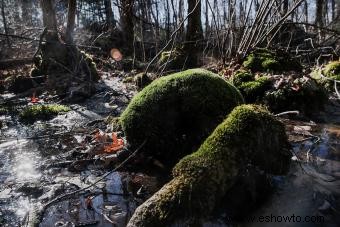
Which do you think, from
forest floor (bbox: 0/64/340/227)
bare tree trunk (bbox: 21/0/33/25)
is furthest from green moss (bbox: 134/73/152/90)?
bare tree trunk (bbox: 21/0/33/25)

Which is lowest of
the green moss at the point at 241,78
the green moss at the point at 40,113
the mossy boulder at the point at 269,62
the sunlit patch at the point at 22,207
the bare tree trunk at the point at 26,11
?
the sunlit patch at the point at 22,207

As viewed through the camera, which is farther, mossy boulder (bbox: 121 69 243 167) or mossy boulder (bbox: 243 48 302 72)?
mossy boulder (bbox: 243 48 302 72)

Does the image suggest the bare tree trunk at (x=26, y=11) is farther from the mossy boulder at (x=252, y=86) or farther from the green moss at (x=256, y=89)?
the green moss at (x=256, y=89)

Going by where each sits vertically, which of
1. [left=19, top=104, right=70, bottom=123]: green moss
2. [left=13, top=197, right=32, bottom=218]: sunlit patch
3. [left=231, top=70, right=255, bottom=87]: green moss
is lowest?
[left=13, top=197, right=32, bottom=218]: sunlit patch

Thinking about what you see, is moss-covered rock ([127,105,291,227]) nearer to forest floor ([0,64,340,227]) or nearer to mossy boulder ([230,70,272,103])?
forest floor ([0,64,340,227])

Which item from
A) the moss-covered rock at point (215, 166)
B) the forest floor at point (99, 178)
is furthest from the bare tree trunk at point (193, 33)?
the moss-covered rock at point (215, 166)

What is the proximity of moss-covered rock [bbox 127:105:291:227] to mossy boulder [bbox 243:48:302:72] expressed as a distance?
432cm

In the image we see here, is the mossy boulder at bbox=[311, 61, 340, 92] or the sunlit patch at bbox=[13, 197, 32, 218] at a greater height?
the mossy boulder at bbox=[311, 61, 340, 92]

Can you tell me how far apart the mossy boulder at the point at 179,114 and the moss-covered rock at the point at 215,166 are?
95cm

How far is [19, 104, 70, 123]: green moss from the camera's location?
8413 mm

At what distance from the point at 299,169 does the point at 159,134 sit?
1.76 meters

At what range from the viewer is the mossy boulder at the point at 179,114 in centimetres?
488

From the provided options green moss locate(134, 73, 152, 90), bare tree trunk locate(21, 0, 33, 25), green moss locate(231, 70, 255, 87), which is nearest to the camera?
green moss locate(231, 70, 255, 87)

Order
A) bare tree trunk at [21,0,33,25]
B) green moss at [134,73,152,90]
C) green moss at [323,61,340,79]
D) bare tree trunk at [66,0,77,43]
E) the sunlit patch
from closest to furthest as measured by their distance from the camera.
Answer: the sunlit patch
green moss at [323,61,340,79]
green moss at [134,73,152,90]
bare tree trunk at [66,0,77,43]
bare tree trunk at [21,0,33,25]
